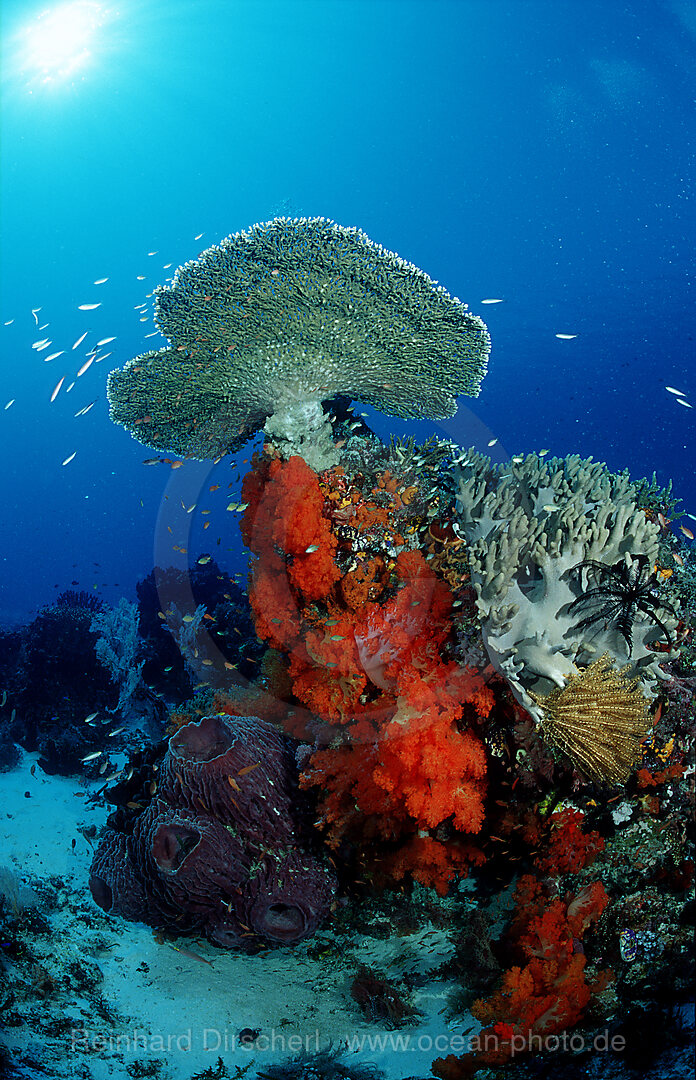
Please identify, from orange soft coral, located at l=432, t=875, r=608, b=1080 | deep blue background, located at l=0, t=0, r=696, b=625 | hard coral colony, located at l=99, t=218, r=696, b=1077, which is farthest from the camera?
deep blue background, located at l=0, t=0, r=696, b=625

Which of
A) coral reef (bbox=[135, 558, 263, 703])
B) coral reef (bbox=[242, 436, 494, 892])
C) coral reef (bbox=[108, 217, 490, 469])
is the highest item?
coral reef (bbox=[108, 217, 490, 469])

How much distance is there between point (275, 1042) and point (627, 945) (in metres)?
2.53

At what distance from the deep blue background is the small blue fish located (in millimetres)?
19273

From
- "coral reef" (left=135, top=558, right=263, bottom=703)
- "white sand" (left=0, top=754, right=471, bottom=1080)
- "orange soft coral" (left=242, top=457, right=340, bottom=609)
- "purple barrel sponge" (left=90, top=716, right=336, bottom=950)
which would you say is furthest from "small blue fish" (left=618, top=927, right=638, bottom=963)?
"coral reef" (left=135, top=558, right=263, bottom=703)

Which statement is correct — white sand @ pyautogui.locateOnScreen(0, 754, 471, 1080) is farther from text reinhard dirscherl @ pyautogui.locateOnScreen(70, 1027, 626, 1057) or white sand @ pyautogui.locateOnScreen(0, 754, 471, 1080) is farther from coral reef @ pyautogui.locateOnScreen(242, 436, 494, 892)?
coral reef @ pyautogui.locateOnScreen(242, 436, 494, 892)

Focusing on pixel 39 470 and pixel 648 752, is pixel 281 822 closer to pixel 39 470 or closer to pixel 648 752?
pixel 648 752

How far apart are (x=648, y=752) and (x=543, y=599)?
124cm

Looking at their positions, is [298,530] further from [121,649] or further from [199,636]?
[121,649]

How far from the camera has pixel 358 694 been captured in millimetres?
4156

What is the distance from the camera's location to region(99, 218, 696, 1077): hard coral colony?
3254 millimetres

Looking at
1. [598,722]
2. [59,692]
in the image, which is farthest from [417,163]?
[598,722]

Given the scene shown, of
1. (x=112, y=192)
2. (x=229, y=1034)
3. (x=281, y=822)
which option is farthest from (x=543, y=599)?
(x=112, y=192)

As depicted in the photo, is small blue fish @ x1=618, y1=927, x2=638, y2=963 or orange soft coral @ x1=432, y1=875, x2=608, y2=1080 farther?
small blue fish @ x1=618, y1=927, x2=638, y2=963

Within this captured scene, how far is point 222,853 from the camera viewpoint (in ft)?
13.0
